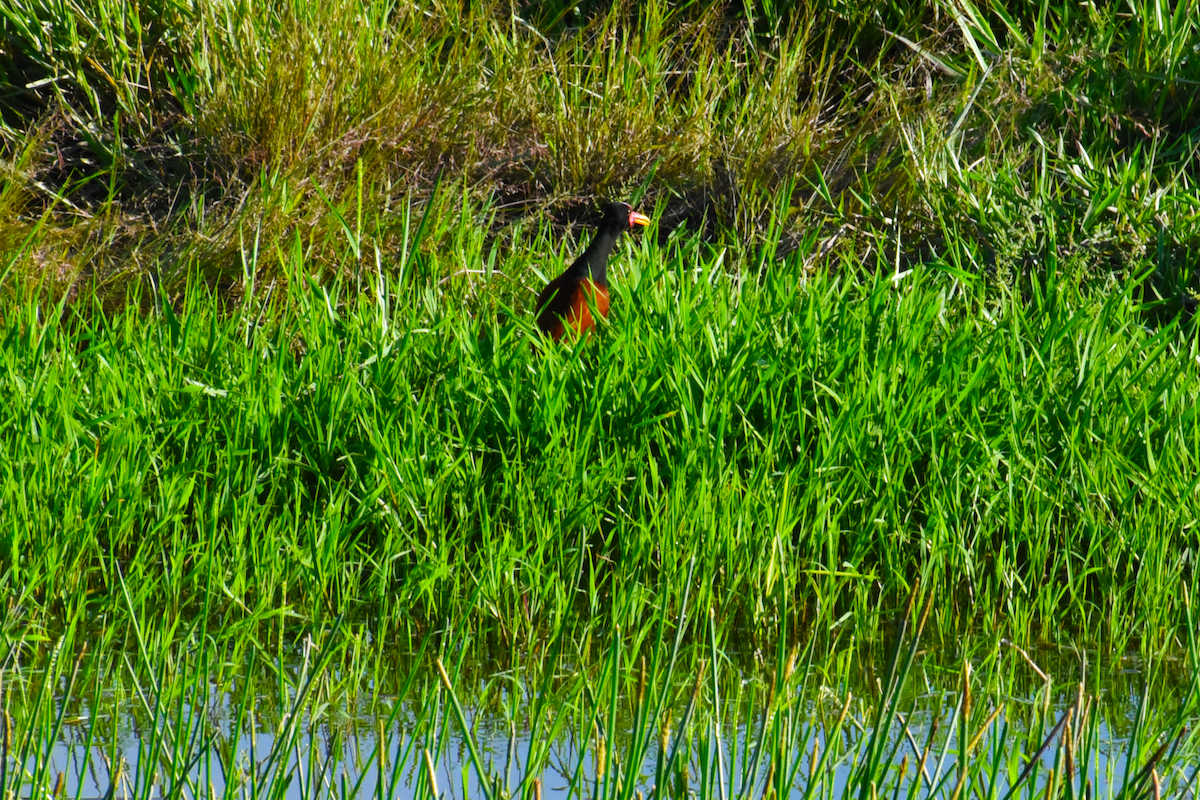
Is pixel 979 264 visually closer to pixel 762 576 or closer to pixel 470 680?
pixel 762 576

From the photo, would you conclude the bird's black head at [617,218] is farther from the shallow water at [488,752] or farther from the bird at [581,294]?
the shallow water at [488,752]

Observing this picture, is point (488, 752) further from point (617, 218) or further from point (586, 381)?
point (617, 218)

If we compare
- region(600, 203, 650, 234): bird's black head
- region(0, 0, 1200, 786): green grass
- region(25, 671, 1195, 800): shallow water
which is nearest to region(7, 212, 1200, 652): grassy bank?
region(0, 0, 1200, 786): green grass

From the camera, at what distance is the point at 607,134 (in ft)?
17.1

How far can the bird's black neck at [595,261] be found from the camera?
3.88 meters

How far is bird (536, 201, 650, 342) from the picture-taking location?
3.71 meters

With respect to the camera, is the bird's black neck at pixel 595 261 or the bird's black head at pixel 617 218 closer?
the bird's black neck at pixel 595 261

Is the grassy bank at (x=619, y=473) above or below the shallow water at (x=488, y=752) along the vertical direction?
above

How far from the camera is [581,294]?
148 inches

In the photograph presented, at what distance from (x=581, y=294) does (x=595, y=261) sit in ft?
0.74

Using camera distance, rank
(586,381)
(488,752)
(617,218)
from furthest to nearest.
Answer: (617,218)
(586,381)
(488,752)

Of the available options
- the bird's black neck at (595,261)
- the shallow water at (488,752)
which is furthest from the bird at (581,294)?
the shallow water at (488,752)

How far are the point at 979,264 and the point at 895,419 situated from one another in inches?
63.8

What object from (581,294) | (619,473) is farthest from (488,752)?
(581,294)
